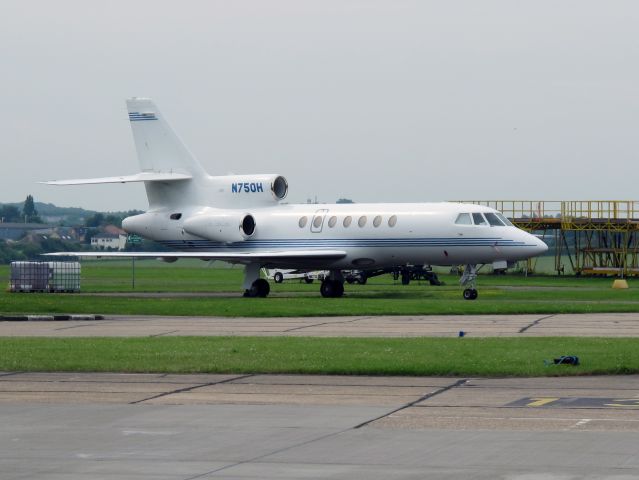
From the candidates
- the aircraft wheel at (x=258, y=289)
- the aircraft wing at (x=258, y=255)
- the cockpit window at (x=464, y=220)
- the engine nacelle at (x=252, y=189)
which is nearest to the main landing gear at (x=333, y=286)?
the aircraft wing at (x=258, y=255)

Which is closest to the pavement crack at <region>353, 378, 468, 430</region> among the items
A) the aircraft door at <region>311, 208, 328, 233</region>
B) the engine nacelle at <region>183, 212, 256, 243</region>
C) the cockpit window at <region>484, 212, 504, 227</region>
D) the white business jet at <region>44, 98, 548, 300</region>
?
the white business jet at <region>44, 98, 548, 300</region>

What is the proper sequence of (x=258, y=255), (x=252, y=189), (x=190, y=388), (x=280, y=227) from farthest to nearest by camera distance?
(x=252, y=189) → (x=280, y=227) → (x=258, y=255) → (x=190, y=388)

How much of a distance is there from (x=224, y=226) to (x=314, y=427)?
118ft

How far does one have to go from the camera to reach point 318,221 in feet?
156

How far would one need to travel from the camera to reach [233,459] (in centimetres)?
1160

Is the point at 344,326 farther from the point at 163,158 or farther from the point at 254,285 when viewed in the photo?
the point at 163,158

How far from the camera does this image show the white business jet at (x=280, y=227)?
43.9 meters

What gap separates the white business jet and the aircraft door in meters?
0.05

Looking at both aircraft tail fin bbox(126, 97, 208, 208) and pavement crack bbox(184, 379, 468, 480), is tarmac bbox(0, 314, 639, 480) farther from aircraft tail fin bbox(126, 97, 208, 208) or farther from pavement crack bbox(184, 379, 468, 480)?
aircraft tail fin bbox(126, 97, 208, 208)

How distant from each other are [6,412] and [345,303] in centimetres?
2356

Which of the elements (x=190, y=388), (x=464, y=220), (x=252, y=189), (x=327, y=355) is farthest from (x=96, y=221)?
(x=190, y=388)

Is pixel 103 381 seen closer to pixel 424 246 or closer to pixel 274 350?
pixel 274 350

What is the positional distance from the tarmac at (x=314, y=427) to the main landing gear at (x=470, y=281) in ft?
79.1

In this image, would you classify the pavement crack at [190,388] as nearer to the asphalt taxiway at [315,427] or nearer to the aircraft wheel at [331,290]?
the asphalt taxiway at [315,427]
